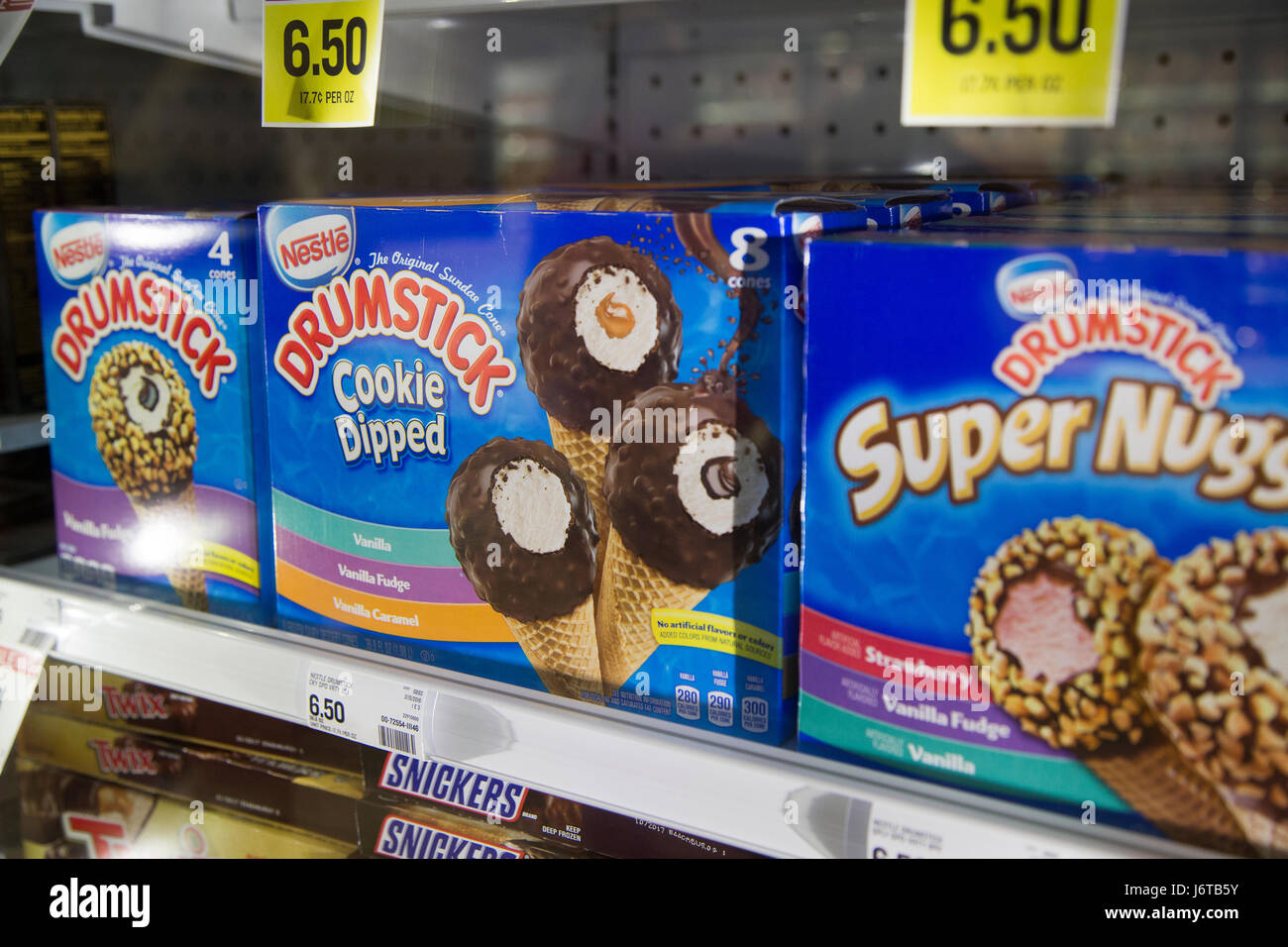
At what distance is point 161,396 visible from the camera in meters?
1.22

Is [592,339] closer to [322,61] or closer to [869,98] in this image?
[322,61]

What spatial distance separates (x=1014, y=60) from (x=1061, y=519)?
357mm

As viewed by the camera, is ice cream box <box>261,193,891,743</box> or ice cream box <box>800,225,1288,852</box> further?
ice cream box <box>261,193,891,743</box>

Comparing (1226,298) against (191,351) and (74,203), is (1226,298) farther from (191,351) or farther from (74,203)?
(74,203)

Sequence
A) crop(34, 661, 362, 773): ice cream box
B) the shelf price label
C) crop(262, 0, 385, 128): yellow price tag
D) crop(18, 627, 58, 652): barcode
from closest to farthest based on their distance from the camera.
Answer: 1. the shelf price label
2. crop(262, 0, 385, 128): yellow price tag
3. crop(18, 627, 58, 652): barcode
4. crop(34, 661, 362, 773): ice cream box

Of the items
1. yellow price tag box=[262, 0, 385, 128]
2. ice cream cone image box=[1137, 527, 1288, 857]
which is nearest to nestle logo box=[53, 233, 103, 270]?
yellow price tag box=[262, 0, 385, 128]

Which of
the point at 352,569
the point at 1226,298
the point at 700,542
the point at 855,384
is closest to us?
the point at 1226,298

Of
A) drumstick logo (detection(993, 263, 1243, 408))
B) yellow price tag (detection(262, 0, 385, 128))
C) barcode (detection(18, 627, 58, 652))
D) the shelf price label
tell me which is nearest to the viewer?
drumstick logo (detection(993, 263, 1243, 408))

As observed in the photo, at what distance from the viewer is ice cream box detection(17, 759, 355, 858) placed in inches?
54.0

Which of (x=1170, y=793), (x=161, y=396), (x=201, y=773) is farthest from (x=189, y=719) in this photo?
(x=1170, y=793)

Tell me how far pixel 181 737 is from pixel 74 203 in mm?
824

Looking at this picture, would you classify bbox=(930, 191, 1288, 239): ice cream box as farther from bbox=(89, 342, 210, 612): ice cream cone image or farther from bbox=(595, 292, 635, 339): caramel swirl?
bbox=(89, 342, 210, 612): ice cream cone image
